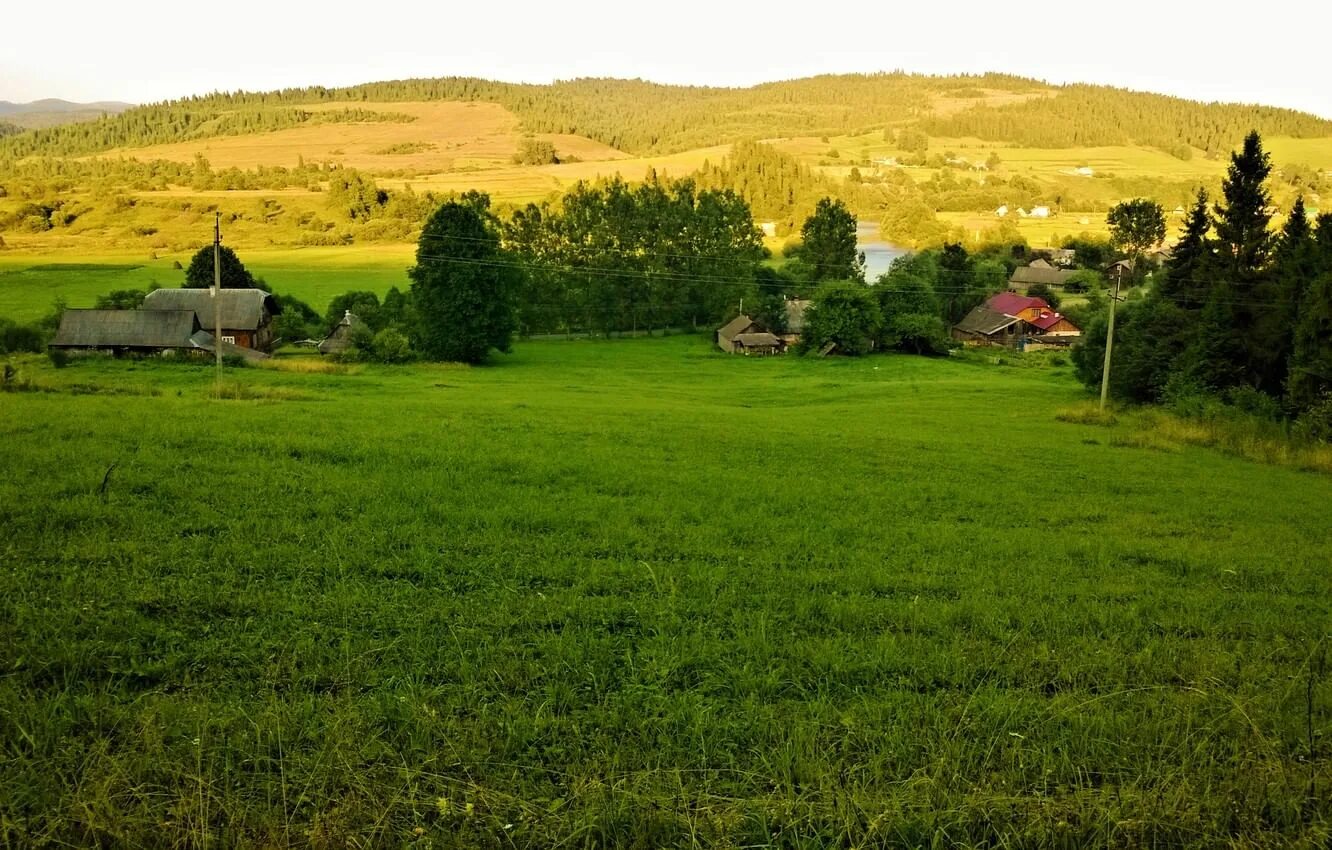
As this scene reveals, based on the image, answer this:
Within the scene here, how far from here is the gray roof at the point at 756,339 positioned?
212 ft

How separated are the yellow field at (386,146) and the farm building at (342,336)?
9955 cm

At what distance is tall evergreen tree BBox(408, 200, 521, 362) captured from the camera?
1924 inches

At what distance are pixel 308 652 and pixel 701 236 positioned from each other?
78.6m

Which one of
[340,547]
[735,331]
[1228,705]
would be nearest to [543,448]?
[340,547]

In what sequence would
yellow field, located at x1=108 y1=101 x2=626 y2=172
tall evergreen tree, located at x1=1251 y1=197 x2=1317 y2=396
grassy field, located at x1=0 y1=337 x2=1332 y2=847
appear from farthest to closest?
yellow field, located at x1=108 y1=101 x2=626 y2=172
tall evergreen tree, located at x1=1251 y1=197 x2=1317 y2=396
grassy field, located at x1=0 y1=337 x2=1332 y2=847

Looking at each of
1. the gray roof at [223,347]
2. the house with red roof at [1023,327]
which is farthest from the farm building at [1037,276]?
the gray roof at [223,347]

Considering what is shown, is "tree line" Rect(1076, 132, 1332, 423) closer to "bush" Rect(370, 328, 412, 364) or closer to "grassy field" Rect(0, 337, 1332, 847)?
"grassy field" Rect(0, 337, 1332, 847)

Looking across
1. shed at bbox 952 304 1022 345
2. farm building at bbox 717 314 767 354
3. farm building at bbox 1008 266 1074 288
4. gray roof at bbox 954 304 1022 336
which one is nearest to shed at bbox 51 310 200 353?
farm building at bbox 717 314 767 354

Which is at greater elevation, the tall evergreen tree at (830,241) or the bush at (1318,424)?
the tall evergreen tree at (830,241)

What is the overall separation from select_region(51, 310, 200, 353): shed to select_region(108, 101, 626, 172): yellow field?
109m

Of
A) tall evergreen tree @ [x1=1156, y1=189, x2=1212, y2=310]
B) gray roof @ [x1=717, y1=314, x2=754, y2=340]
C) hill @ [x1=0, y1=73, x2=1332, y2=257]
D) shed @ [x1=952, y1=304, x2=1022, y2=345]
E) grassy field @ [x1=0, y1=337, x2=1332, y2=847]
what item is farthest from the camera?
hill @ [x1=0, y1=73, x2=1332, y2=257]

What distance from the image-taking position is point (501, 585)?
797cm

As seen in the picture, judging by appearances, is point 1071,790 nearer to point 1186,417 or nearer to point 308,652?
point 308,652

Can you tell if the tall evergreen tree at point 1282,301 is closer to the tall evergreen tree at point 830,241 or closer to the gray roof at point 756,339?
the gray roof at point 756,339
